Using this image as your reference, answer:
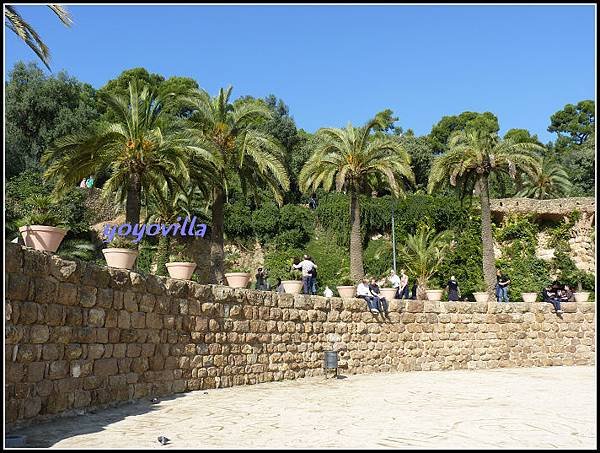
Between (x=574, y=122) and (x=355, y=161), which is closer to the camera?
(x=355, y=161)

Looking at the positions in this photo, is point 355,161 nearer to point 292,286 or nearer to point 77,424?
point 292,286

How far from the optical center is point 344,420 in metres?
8.78

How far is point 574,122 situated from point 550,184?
17.4m

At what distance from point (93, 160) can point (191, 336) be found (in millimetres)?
Answer: 5631

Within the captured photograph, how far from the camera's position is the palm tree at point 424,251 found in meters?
33.6

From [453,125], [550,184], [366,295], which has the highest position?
[453,125]

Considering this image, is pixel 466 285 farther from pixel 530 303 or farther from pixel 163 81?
pixel 163 81

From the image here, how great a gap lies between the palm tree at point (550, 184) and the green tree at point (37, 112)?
29.1 meters

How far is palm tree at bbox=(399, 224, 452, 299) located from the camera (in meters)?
33.6

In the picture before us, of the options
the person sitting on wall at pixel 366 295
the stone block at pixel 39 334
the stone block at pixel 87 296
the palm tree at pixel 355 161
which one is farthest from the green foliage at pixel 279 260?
the stone block at pixel 39 334

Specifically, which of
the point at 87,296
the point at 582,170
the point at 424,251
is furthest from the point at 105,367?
the point at 582,170

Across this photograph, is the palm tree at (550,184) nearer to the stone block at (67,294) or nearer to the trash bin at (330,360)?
the trash bin at (330,360)

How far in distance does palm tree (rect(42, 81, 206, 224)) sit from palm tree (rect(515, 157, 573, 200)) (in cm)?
3359

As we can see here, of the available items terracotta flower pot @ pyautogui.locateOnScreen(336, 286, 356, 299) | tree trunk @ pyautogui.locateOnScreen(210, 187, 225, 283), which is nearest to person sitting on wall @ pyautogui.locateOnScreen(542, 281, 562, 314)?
terracotta flower pot @ pyautogui.locateOnScreen(336, 286, 356, 299)
